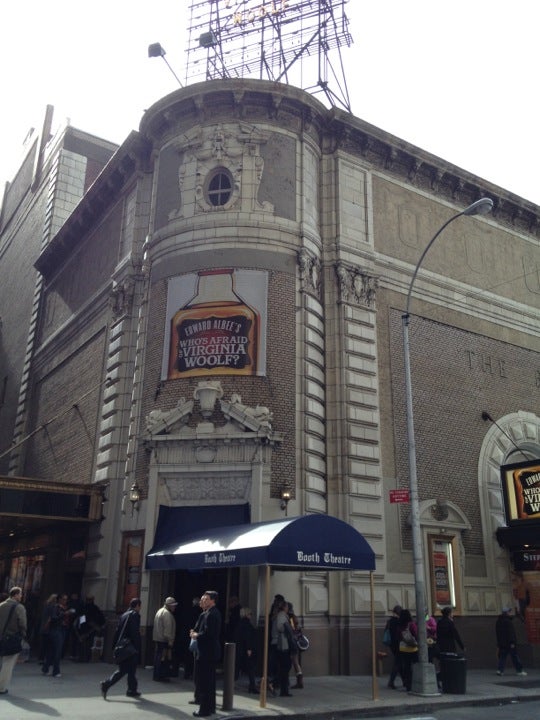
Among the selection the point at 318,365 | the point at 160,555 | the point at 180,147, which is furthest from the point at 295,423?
the point at 180,147

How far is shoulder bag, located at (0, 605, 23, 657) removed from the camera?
12.8m

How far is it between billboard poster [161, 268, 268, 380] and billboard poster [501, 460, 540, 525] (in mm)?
9356

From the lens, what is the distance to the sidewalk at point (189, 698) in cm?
1175

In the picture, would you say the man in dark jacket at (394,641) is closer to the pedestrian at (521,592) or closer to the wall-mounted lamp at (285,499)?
the wall-mounted lamp at (285,499)

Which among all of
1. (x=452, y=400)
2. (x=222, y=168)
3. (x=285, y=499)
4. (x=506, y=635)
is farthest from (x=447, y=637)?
(x=222, y=168)

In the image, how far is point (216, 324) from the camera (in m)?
20.4

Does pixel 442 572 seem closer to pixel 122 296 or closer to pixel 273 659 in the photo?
pixel 273 659

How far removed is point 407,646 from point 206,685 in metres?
6.21

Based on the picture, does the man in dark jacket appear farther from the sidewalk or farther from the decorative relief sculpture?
the decorative relief sculpture

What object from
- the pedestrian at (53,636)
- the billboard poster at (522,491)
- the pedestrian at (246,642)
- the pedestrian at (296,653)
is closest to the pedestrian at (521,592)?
the billboard poster at (522,491)

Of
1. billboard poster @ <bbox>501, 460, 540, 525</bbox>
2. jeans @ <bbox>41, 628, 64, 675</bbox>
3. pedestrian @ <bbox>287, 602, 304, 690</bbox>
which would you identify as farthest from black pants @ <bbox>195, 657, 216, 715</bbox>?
billboard poster @ <bbox>501, 460, 540, 525</bbox>

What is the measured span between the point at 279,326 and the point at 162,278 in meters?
4.34

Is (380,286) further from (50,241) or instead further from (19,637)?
(50,241)

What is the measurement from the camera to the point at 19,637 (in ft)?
42.4
